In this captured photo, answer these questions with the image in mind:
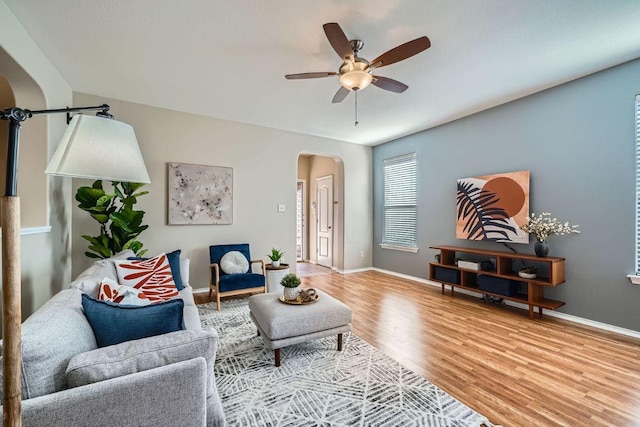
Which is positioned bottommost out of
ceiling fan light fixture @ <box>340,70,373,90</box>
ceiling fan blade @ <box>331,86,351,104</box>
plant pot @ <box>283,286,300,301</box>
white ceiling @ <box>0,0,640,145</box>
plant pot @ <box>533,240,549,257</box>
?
Result: plant pot @ <box>283,286,300,301</box>

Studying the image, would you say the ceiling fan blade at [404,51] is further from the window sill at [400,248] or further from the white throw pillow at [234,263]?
the window sill at [400,248]

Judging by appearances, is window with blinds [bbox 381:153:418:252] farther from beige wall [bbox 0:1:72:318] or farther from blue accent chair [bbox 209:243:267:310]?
beige wall [bbox 0:1:72:318]

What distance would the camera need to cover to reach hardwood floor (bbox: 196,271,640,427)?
5.99 feet

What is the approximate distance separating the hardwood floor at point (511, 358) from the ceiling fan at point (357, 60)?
2.47 metres

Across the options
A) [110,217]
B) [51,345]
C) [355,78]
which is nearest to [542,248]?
[355,78]

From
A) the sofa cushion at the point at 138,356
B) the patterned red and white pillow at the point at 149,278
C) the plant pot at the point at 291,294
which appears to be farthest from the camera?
the plant pot at the point at 291,294

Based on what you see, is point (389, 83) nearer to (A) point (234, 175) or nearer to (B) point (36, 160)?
(A) point (234, 175)

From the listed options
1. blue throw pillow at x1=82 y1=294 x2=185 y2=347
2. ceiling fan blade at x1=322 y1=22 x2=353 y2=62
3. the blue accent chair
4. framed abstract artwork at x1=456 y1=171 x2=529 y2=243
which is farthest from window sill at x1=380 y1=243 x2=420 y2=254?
blue throw pillow at x1=82 y1=294 x2=185 y2=347

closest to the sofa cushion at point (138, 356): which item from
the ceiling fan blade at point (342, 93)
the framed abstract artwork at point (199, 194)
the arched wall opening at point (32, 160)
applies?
the ceiling fan blade at point (342, 93)

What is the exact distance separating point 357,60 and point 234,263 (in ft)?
9.92

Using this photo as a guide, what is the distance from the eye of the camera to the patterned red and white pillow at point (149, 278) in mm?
2365

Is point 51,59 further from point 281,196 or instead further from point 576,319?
point 576,319

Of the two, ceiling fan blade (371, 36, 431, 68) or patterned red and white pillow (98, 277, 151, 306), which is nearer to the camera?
patterned red and white pillow (98, 277, 151, 306)

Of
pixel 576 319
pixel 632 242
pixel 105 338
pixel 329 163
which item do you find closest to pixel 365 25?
pixel 105 338
